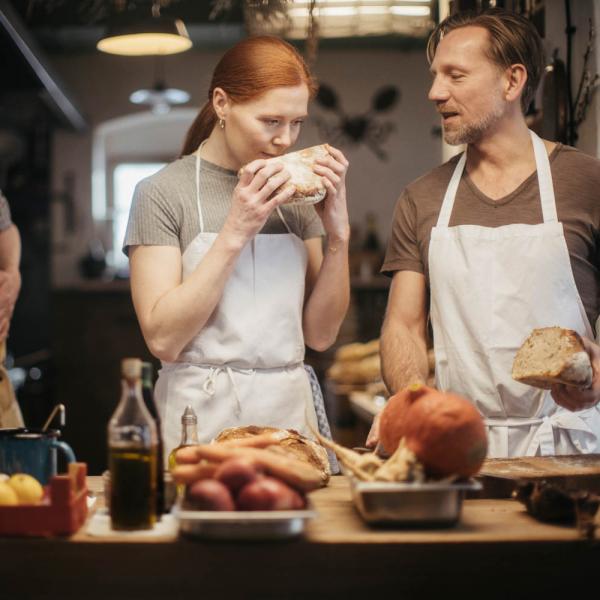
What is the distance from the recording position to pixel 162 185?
8.57 ft

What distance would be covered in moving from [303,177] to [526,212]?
67 cm

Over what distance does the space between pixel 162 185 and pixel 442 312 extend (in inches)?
32.8

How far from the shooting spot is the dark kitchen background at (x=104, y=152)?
25.8 feet

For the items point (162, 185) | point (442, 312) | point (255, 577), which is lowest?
point (255, 577)

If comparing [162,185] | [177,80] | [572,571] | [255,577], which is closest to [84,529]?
[255,577]

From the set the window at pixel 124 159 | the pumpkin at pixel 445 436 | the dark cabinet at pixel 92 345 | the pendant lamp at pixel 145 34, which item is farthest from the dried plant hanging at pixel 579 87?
the window at pixel 124 159

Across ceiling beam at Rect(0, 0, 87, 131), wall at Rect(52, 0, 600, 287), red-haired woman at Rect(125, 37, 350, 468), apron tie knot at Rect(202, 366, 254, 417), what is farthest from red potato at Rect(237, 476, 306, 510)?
wall at Rect(52, 0, 600, 287)

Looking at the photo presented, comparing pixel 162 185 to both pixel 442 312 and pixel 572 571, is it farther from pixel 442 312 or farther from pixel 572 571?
pixel 572 571

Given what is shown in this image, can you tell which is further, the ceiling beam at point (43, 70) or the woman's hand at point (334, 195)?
the ceiling beam at point (43, 70)

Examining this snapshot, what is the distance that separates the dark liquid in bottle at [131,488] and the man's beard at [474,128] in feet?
4.69

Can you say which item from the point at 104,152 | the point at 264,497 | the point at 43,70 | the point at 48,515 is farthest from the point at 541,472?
the point at 104,152

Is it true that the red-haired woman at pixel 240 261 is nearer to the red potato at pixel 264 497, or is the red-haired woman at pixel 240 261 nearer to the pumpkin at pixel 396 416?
the pumpkin at pixel 396 416

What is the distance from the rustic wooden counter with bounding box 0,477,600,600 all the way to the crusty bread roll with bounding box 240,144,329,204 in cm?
100

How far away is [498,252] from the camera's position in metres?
2.77
